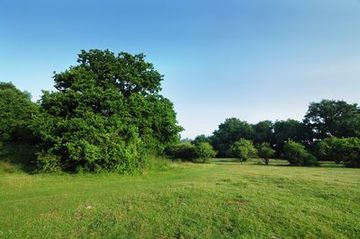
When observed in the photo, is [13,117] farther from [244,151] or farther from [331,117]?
[331,117]

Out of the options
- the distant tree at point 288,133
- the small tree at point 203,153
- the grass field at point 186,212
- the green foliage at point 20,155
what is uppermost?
the distant tree at point 288,133

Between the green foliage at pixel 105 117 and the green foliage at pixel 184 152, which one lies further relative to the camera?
the green foliage at pixel 184 152

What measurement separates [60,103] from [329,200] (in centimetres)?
1775

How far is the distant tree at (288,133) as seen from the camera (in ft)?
199

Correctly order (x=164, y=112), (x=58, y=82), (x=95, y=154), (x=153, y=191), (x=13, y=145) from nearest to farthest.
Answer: (x=153, y=191)
(x=95, y=154)
(x=58, y=82)
(x=164, y=112)
(x=13, y=145)

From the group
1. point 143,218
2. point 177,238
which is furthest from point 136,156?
point 177,238

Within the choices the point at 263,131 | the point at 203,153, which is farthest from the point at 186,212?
the point at 263,131

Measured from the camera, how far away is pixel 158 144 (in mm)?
26031

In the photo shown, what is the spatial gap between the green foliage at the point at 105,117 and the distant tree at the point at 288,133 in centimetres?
4097

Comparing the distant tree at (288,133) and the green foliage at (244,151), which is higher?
the distant tree at (288,133)

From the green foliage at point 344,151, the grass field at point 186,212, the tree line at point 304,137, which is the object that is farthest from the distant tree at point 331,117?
the grass field at point 186,212

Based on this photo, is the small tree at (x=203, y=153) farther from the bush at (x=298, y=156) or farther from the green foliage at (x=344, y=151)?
the green foliage at (x=344, y=151)

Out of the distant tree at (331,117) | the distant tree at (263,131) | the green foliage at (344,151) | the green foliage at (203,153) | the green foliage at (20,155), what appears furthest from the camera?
the distant tree at (263,131)

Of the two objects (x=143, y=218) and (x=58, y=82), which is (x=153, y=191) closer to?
(x=143, y=218)
